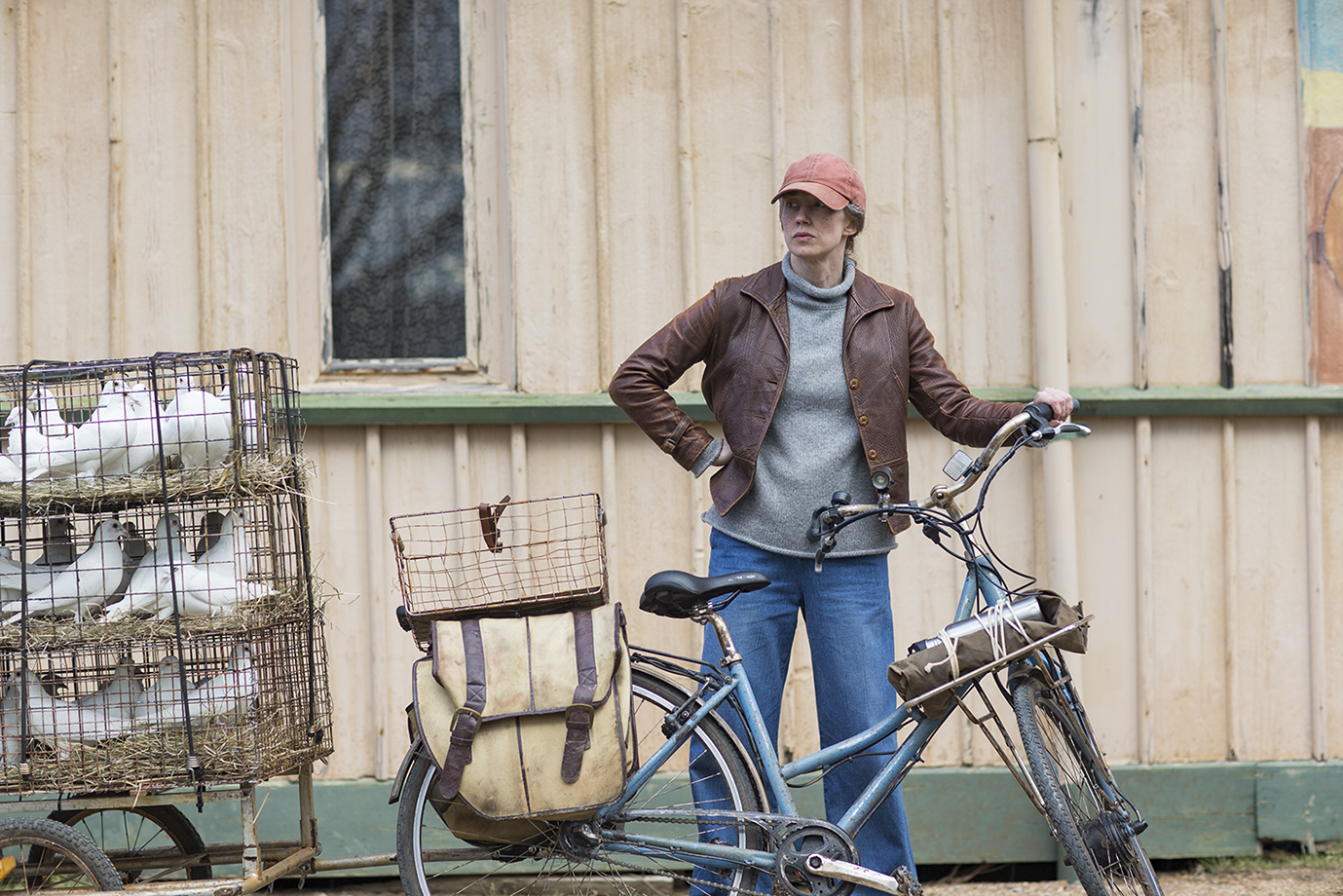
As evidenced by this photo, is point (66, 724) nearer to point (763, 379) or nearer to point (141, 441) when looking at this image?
point (141, 441)

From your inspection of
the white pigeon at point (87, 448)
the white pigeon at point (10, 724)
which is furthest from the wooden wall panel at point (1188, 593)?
the white pigeon at point (10, 724)

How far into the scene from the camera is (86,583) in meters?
3.16

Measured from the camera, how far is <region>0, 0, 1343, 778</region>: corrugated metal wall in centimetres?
471

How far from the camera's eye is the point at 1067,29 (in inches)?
189

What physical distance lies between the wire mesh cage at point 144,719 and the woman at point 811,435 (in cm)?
122

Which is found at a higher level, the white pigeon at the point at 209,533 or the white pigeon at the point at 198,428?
the white pigeon at the point at 198,428

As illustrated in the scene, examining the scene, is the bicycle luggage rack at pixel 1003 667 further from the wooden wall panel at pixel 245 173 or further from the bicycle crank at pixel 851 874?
the wooden wall panel at pixel 245 173

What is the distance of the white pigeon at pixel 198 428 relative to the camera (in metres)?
3.08

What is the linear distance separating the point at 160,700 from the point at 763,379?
1.82 m

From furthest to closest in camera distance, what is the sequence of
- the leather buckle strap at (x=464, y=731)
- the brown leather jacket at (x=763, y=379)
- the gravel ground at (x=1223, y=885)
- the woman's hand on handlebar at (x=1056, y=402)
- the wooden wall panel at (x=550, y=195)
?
the wooden wall panel at (x=550, y=195) → the gravel ground at (x=1223, y=885) → the brown leather jacket at (x=763, y=379) → the woman's hand on handlebar at (x=1056, y=402) → the leather buckle strap at (x=464, y=731)

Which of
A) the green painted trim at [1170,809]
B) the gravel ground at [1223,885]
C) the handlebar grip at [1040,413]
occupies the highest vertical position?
the handlebar grip at [1040,413]

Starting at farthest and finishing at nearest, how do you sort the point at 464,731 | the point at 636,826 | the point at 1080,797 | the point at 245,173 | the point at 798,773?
1. the point at 245,173
2. the point at 636,826
3. the point at 798,773
4. the point at 1080,797
5. the point at 464,731

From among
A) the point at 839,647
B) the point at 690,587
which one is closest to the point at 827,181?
the point at 690,587

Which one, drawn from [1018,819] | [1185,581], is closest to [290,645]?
[1018,819]
